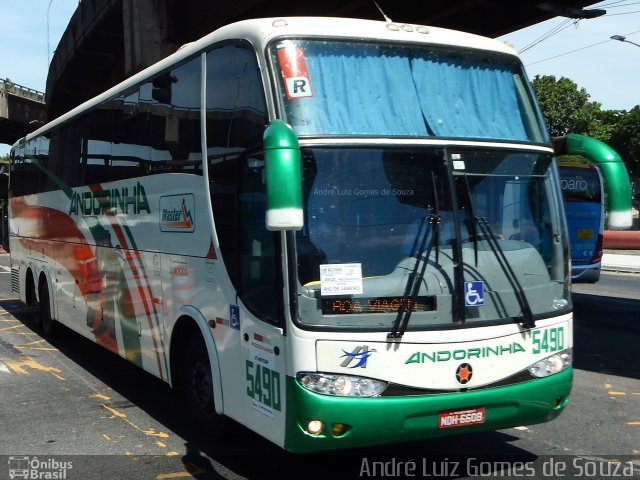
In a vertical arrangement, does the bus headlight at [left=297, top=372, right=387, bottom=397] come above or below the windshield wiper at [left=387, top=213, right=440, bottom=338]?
below

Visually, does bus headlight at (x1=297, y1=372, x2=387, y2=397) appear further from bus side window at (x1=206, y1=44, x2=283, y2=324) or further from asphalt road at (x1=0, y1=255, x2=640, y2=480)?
asphalt road at (x1=0, y1=255, x2=640, y2=480)

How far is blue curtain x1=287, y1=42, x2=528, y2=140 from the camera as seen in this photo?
4.94m

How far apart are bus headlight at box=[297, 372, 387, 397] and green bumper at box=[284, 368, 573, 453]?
34 mm

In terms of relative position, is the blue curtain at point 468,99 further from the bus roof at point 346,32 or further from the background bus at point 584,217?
the background bus at point 584,217

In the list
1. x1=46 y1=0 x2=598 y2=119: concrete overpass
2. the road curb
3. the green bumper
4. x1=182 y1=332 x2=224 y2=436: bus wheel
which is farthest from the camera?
the road curb

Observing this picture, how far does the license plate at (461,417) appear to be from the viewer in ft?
15.9

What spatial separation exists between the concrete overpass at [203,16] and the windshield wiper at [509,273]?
10.0 metres

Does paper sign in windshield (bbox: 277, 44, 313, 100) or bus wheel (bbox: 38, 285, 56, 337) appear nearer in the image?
paper sign in windshield (bbox: 277, 44, 313, 100)

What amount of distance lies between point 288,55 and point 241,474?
3038 millimetres

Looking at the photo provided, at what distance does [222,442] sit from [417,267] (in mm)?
2480

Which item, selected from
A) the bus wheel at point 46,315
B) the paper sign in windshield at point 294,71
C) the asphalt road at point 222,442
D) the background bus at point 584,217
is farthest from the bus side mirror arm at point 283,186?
the background bus at point 584,217

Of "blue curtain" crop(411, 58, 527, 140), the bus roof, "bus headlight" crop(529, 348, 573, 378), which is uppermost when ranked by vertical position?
the bus roof

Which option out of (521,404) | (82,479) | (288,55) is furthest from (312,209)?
(82,479)

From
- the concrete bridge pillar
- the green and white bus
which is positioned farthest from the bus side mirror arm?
the concrete bridge pillar
